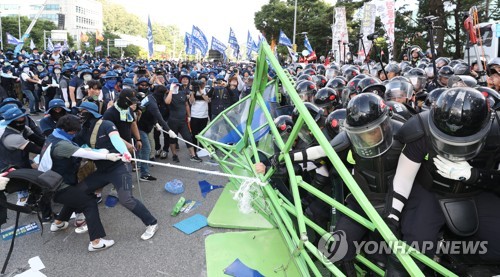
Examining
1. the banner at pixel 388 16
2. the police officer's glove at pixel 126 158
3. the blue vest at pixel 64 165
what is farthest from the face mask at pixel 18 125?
the banner at pixel 388 16

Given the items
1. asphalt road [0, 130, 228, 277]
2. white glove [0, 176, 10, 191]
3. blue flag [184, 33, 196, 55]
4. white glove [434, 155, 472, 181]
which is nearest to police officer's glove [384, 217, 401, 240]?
white glove [434, 155, 472, 181]

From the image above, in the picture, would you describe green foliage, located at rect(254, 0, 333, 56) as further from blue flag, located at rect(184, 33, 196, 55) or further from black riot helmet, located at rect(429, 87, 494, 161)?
black riot helmet, located at rect(429, 87, 494, 161)

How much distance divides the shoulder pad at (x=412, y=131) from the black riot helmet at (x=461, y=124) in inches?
4.7

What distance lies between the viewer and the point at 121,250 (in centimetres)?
375

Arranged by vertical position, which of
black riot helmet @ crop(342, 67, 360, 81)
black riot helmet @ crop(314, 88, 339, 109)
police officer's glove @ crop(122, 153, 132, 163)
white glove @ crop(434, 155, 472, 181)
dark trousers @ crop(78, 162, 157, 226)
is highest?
black riot helmet @ crop(342, 67, 360, 81)

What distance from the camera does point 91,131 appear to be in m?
4.20

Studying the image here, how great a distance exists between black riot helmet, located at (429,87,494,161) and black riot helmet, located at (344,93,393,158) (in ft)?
1.08

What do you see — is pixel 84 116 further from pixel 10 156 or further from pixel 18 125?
pixel 10 156

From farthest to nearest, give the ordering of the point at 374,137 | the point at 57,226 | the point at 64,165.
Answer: the point at 57,226 → the point at 64,165 → the point at 374,137

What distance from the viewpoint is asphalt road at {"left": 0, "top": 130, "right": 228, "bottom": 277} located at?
3379 millimetres

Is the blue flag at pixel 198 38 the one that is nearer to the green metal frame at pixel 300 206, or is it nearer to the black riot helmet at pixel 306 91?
the black riot helmet at pixel 306 91

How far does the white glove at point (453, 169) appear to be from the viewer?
189 cm

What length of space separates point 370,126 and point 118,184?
2920 mm

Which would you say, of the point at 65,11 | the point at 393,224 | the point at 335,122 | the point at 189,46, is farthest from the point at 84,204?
the point at 65,11
